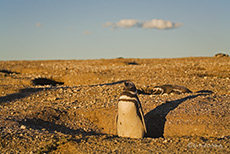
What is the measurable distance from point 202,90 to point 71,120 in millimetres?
5059

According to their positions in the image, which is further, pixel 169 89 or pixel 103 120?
pixel 169 89

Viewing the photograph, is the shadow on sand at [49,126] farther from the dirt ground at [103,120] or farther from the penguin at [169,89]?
the penguin at [169,89]

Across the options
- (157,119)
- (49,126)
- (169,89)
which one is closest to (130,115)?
(157,119)

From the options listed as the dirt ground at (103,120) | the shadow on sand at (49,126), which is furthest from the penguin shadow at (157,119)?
the shadow on sand at (49,126)

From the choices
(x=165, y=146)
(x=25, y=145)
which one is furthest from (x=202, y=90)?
(x=25, y=145)

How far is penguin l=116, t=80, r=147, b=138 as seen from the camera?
5570mm

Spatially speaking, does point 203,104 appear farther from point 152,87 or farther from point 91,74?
point 91,74

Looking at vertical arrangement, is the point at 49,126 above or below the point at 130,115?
below

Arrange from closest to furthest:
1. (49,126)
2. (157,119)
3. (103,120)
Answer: (49,126), (157,119), (103,120)

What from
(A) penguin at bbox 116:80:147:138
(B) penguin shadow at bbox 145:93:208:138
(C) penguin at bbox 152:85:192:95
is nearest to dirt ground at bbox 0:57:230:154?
(B) penguin shadow at bbox 145:93:208:138

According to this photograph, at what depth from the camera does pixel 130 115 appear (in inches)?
222

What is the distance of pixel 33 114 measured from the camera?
22.4ft

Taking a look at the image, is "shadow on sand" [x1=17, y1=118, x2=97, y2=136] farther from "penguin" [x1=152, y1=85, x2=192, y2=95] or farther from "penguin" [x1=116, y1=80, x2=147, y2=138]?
"penguin" [x1=152, y1=85, x2=192, y2=95]

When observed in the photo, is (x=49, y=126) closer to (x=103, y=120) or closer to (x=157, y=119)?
(x=103, y=120)
